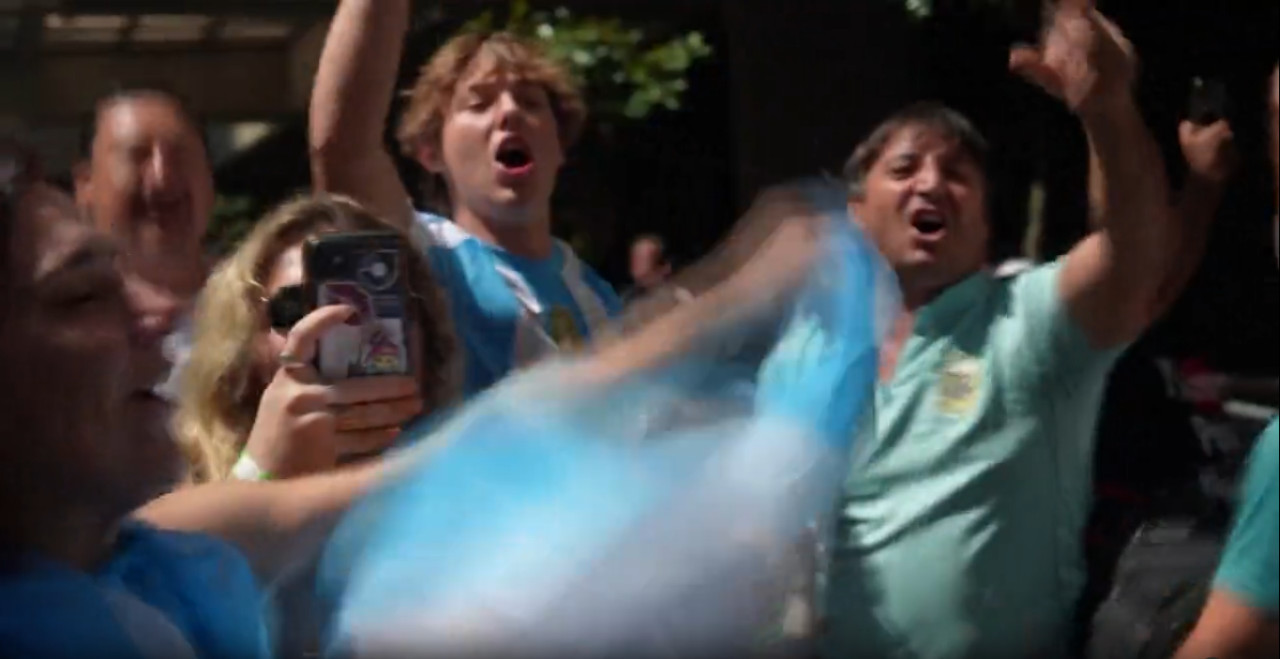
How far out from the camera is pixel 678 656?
1182mm

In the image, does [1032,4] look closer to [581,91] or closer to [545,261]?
[581,91]

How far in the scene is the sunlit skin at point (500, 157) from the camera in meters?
1.79

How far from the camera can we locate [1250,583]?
1.90 m

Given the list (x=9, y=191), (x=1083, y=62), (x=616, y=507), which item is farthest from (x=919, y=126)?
(x=9, y=191)

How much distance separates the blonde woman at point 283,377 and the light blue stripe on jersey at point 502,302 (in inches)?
5.3

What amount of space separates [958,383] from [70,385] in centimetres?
108

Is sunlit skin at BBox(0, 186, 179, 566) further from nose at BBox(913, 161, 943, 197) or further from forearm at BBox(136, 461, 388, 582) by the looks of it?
nose at BBox(913, 161, 943, 197)

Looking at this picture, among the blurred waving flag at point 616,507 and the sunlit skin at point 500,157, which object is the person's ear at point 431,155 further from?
the blurred waving flag at point 616,507

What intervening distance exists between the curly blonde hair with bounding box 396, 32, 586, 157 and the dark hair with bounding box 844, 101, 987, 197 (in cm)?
34

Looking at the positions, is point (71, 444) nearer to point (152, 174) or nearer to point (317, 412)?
point (317, 412)

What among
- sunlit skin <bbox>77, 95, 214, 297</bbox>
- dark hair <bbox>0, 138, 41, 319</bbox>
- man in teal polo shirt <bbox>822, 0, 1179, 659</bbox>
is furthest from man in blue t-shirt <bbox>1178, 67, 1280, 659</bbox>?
dark hair <bbox>0, 138, 41, 319</bbox>

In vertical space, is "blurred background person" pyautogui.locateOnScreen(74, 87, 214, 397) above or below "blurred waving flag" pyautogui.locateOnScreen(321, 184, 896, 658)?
above

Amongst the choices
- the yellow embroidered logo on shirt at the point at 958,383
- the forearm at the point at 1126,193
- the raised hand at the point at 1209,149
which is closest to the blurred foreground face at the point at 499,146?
the yellow embroidered logo on shirt at the point at 958,383

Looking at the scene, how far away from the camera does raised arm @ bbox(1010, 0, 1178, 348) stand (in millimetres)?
1899
